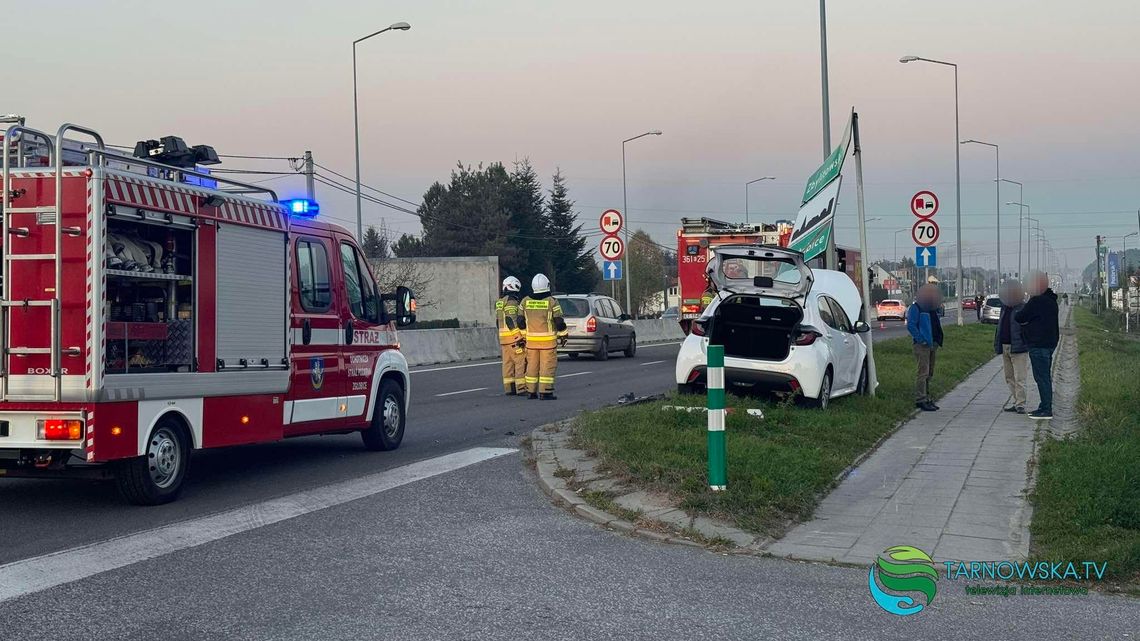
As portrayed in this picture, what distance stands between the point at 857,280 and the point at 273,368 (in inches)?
1120

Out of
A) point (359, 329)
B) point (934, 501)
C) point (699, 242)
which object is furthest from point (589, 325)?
point (934, 501)

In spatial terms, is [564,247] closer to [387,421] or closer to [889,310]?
[889,310]

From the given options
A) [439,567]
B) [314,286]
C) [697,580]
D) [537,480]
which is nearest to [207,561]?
[439,567]

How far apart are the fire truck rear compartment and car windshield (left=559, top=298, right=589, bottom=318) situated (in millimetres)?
13722

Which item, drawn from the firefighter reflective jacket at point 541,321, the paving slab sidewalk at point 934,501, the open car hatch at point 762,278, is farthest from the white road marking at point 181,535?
the firefighter reflective jacket at point 541,321

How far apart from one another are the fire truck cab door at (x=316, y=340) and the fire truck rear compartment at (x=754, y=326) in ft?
16.1

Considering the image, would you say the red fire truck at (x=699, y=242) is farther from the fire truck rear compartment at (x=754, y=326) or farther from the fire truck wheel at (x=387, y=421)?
the fire truck wheel at (x=387, y=421)

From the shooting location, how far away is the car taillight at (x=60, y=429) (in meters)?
7.44

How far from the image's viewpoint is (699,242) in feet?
90.6

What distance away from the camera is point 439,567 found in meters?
6.39

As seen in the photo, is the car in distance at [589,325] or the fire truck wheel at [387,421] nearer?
the fire truck wheel at [387,421]

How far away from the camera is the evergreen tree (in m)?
83.0

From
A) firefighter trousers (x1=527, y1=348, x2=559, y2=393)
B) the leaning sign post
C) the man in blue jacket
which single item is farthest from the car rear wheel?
the leaning sign post

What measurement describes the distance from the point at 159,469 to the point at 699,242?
20.6 m
